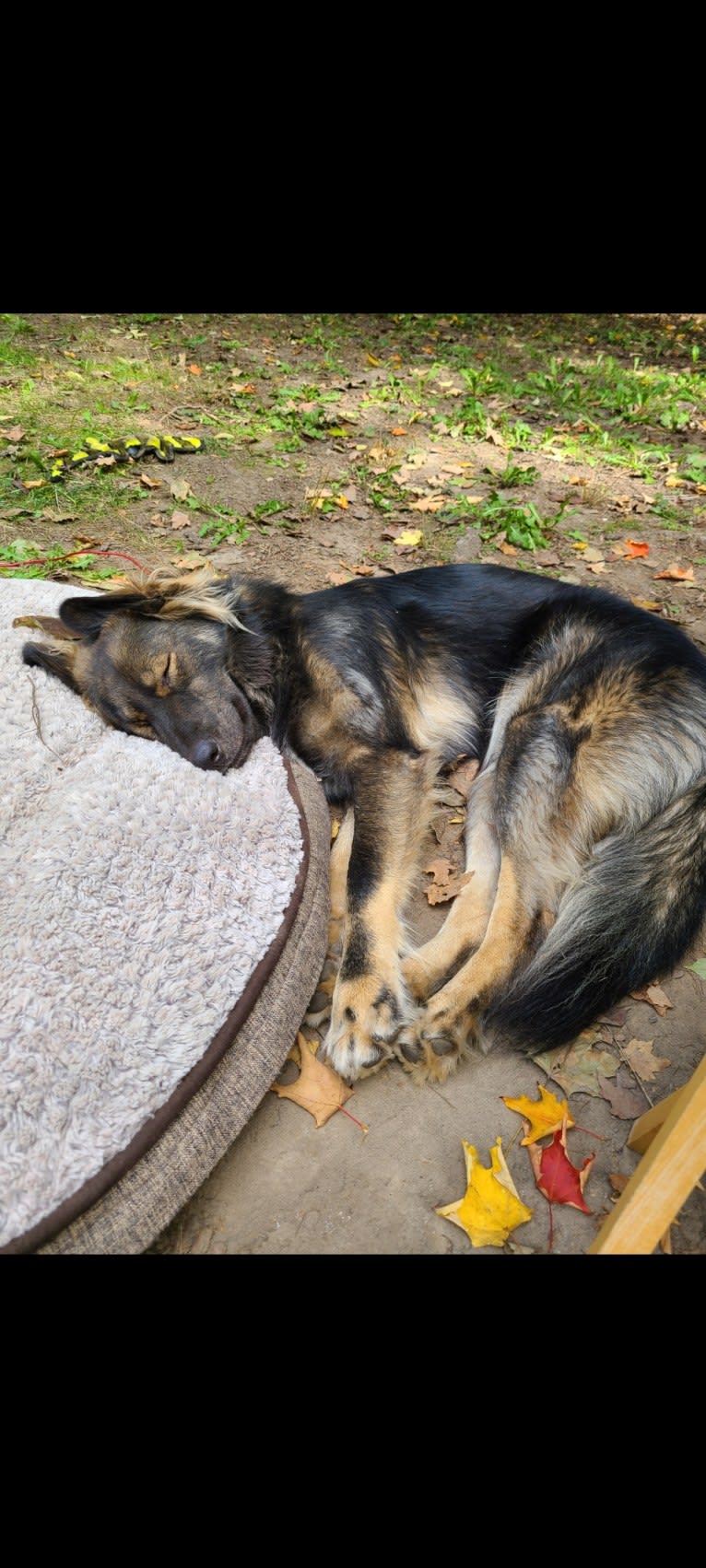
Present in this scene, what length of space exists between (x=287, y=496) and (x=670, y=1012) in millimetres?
4839

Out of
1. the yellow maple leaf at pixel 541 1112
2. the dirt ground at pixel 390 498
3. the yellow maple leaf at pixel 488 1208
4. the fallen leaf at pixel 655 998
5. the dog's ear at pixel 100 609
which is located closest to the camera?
the yellow maple leaf at pixel 488 1208

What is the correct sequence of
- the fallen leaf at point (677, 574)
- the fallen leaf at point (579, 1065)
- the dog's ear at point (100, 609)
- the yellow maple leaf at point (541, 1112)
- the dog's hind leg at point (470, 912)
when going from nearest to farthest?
the yellow maple leaf at point (541, 1112)
the fallen leaf at point (579, 1065)
the dog's hind leg at point (470, 912)
the dog's ear at point (100, 609)
the fallen leaf at point (677, 574)

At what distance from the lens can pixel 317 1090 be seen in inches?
103

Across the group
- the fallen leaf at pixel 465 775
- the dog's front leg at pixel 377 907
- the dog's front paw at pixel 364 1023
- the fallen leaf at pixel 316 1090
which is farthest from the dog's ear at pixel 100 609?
the fallen leaf at pixel 316 1090

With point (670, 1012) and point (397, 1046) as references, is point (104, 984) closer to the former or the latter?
point (397, 1046)

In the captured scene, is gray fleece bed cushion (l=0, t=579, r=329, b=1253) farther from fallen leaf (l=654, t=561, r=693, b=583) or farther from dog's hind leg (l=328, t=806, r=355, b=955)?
fallen leaf (l=654, t=561, r=693, b=583)

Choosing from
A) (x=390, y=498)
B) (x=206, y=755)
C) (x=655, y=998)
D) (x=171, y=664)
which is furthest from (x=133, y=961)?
(x=390, y=498)

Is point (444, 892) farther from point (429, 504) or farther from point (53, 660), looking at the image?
point (429, 504)

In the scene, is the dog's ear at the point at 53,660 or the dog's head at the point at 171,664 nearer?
the dog's head at the point at 171,664

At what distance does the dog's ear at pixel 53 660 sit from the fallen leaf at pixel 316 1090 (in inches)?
74.8

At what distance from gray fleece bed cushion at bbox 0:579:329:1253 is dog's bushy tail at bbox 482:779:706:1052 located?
2.44 ft

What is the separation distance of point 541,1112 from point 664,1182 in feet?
2.64

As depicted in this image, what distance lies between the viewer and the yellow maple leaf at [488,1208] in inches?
88.1

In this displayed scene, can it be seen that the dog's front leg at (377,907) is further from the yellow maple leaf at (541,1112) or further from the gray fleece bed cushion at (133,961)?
the yellow maple leaf at (541,1112)
